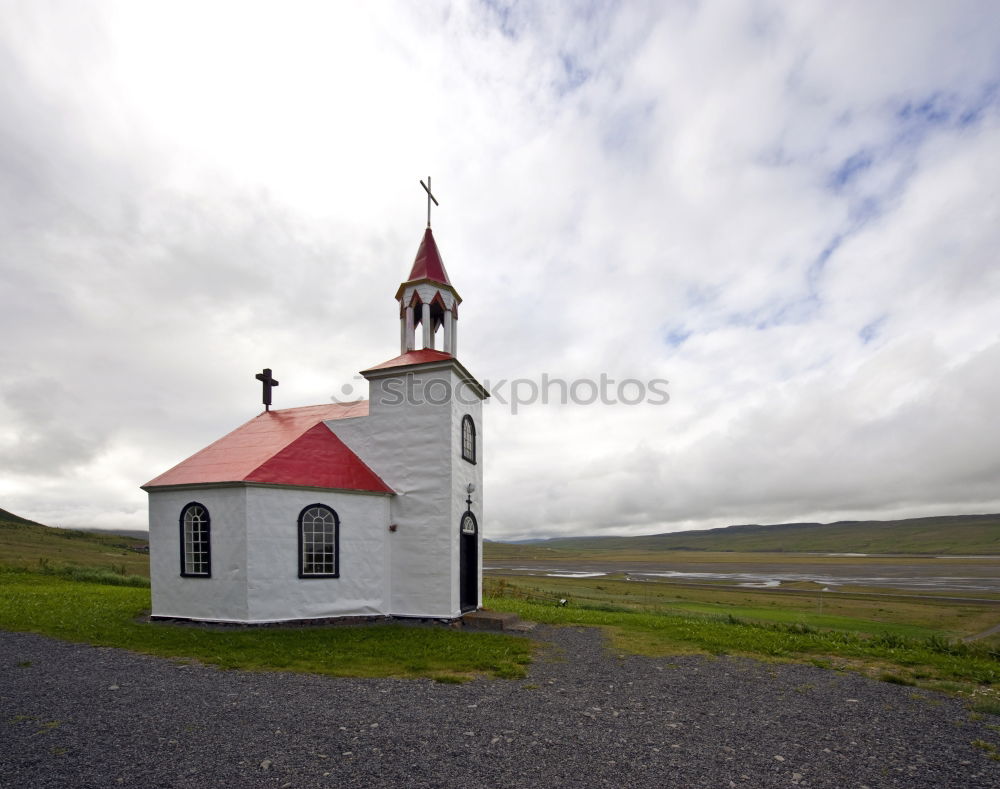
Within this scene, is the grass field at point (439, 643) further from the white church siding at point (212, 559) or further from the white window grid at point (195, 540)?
the white window grid at point (195, 540)

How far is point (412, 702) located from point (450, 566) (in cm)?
768

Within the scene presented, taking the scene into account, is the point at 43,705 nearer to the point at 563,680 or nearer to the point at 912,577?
the point at 563,680

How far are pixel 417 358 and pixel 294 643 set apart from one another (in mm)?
8998

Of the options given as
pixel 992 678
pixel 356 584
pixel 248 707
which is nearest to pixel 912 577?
pixel 992 678

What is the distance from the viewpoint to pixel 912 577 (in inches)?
2589

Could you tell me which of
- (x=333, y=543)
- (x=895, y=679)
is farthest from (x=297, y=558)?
(x=895, y=679)

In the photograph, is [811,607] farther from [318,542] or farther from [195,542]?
[195,542]

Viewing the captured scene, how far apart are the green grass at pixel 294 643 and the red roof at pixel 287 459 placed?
3.91 metres

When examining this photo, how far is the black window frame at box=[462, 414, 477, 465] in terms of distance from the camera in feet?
59.4

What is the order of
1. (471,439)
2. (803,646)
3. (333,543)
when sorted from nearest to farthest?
(803,646) → (333,543) → (471,439)

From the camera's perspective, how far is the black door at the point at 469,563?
1738 centimetres

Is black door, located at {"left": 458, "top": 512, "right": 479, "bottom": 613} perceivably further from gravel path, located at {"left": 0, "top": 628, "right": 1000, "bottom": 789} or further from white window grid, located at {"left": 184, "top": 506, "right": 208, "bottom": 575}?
white window grid, located at {"left": 184, "top": 506, "right": 208, "bottom": 575}

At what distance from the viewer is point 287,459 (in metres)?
16.3

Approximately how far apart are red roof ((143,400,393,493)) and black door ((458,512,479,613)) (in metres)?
2.85
